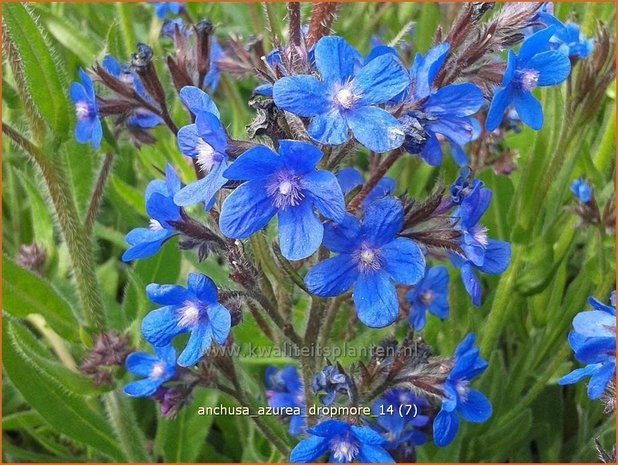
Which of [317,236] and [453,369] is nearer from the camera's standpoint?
[317,236]

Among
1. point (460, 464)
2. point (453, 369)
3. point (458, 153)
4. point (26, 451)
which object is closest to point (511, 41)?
point (458, 153)

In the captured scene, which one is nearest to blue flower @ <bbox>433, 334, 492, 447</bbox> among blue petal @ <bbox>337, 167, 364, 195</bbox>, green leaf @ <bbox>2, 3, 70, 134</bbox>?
blue petal @ <bbox>337, 167, 364, 195</bbox>

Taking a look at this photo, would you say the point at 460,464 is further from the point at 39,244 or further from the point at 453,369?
the point at 39,244

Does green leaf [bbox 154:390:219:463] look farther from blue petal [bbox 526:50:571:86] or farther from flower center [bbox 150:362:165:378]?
blue petal [bbox 526:50:571:86]

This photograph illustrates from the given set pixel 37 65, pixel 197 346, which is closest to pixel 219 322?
pixel 197 346

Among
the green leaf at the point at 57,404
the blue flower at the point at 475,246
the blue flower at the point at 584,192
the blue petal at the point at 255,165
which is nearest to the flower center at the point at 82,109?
the green leaf at the point at 57,404

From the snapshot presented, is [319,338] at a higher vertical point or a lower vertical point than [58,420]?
higher

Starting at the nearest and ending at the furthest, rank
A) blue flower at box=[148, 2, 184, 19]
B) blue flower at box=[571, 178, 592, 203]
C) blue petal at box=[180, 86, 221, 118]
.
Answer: blue petal at box=[180, 86, 221, 118]
blue flower at box=[571, 178, 592, 203]
blue flower at box=[148, 2, 184, 19]
